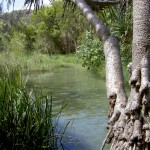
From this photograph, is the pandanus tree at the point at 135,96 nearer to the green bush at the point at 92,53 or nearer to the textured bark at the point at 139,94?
the textured bark at the point at 139,94

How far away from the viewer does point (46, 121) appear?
441cm

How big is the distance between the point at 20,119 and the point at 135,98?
223 centimetres

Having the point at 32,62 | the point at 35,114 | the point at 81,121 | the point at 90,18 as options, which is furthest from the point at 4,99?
the point at 32,62

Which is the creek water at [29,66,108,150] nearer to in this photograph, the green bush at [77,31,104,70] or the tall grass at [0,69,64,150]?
the tall grass at [0,69,64,150]

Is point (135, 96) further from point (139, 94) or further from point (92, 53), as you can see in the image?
point (92, 53)

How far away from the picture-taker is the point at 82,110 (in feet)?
32.1

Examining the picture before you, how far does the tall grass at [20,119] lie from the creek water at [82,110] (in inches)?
37.1

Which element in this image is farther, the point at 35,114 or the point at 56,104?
the point at 56,104

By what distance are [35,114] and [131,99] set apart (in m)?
2.24

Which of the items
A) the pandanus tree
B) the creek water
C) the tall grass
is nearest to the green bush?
the creek water

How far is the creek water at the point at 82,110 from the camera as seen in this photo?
21.2ft

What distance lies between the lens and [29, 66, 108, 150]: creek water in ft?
21.2

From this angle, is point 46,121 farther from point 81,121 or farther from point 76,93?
point 76,93

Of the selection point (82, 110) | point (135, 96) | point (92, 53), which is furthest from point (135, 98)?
point (92, 53)
